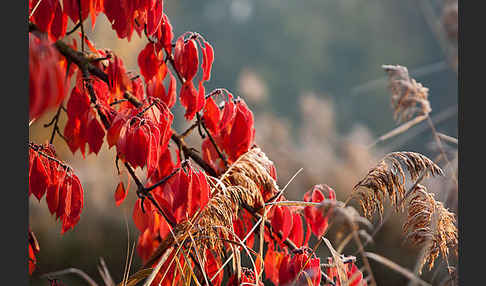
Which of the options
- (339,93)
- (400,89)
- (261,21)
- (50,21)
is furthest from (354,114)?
(50,21)

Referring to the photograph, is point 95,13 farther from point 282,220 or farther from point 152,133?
point 282,220

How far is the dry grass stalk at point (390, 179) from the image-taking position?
758mm

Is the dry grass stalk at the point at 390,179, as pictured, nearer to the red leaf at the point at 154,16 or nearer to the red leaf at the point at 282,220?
the red leaf at the point at 282,220

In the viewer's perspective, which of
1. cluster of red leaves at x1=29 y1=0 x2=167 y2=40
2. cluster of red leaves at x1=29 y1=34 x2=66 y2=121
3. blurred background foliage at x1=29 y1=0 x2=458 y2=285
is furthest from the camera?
blurred background foliage at x1=29 y1=0 x2=458 y2=285

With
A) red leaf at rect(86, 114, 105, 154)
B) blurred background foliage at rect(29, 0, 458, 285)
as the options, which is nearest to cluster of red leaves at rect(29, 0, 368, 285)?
red leaf at rect(86, 114, 105, 154)

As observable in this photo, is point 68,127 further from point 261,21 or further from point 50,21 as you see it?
point 261,21

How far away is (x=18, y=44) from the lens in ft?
2.90

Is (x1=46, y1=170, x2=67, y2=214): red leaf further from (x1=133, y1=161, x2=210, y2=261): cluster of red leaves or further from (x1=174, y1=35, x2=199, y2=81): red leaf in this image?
(x1=174, y1=35, x2=199, y2=81): red leaf

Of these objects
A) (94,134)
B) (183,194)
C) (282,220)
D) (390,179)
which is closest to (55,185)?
(94,134)

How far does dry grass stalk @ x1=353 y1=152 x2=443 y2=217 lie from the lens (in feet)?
2.49

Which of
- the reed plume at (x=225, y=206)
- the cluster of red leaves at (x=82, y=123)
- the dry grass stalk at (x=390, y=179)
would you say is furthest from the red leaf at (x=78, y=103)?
the dry grass stalk at (x=390, y=179)

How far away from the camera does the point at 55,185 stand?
0.88 m

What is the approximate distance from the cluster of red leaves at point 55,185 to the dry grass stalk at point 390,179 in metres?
0.50

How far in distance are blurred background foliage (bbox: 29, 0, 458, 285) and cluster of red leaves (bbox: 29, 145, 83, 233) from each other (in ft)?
6.10
